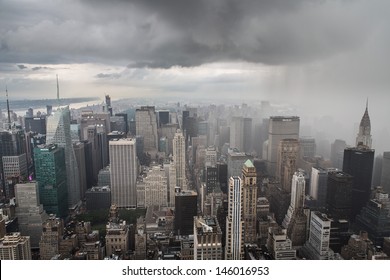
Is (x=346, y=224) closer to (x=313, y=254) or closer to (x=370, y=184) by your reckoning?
(x=370, y=184)

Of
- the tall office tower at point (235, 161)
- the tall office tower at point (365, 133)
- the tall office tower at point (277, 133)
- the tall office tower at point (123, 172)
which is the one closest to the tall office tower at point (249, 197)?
the tall office tower at point (235, 161)

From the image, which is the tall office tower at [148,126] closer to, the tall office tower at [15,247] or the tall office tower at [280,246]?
the tall office tower at [15,247]

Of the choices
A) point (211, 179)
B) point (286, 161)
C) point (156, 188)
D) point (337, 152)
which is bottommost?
point (156, 188)

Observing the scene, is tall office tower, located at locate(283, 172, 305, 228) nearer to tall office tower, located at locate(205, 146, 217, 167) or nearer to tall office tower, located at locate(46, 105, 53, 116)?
tall office tower, located at locate(205, 146, 217, 167)

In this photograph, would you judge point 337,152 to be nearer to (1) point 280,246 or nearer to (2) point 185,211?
(1) point 280,246

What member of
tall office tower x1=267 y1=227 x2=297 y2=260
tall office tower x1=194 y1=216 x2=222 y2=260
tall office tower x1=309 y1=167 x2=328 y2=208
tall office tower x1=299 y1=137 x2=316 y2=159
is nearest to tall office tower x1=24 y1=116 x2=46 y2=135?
tall office tower x1=194 y1=216 x2=222 y2=260

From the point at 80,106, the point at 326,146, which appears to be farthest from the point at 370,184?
the point at 80,106

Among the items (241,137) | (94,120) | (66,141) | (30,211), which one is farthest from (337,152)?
(66,141)
